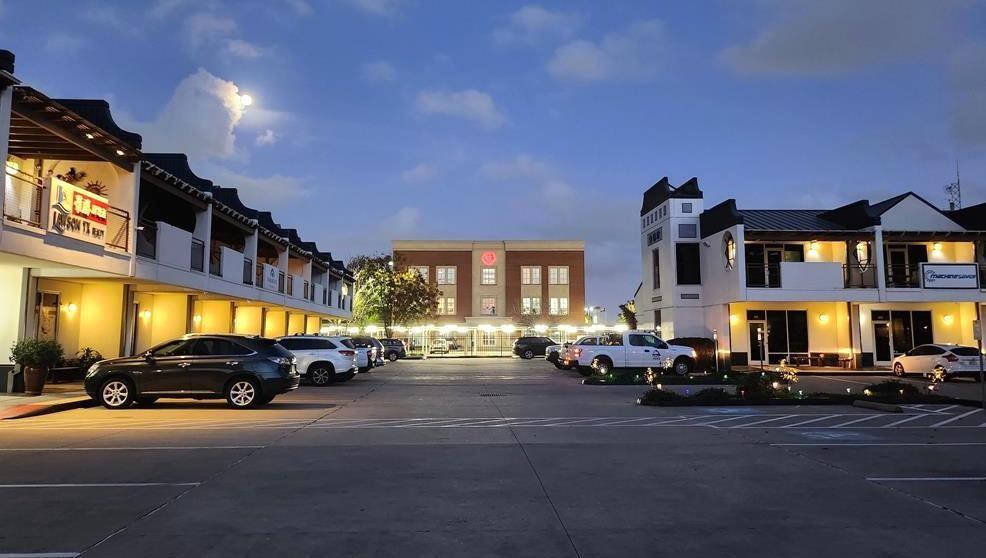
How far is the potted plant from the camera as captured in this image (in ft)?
56.3

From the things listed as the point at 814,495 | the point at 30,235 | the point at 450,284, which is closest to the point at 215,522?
the point at 814,495

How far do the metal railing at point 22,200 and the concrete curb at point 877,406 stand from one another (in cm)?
2025

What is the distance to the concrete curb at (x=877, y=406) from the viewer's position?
620 inches

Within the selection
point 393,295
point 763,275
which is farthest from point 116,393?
point 393,295

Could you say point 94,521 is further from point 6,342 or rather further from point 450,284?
point 450,284

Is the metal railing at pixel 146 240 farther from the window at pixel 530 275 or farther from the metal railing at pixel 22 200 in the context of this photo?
the window at pixel 530 275

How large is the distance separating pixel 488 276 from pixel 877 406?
55.0 m

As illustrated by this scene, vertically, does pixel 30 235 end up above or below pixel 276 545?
above

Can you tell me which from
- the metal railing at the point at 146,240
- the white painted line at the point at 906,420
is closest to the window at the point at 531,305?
the metal railing at the point at 146,240

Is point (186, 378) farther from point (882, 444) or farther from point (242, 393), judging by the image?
point (882, 444)

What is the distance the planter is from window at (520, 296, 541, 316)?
5418cm

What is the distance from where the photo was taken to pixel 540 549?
5406 mm

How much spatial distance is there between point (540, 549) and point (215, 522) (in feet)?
9.91

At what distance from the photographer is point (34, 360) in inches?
675
